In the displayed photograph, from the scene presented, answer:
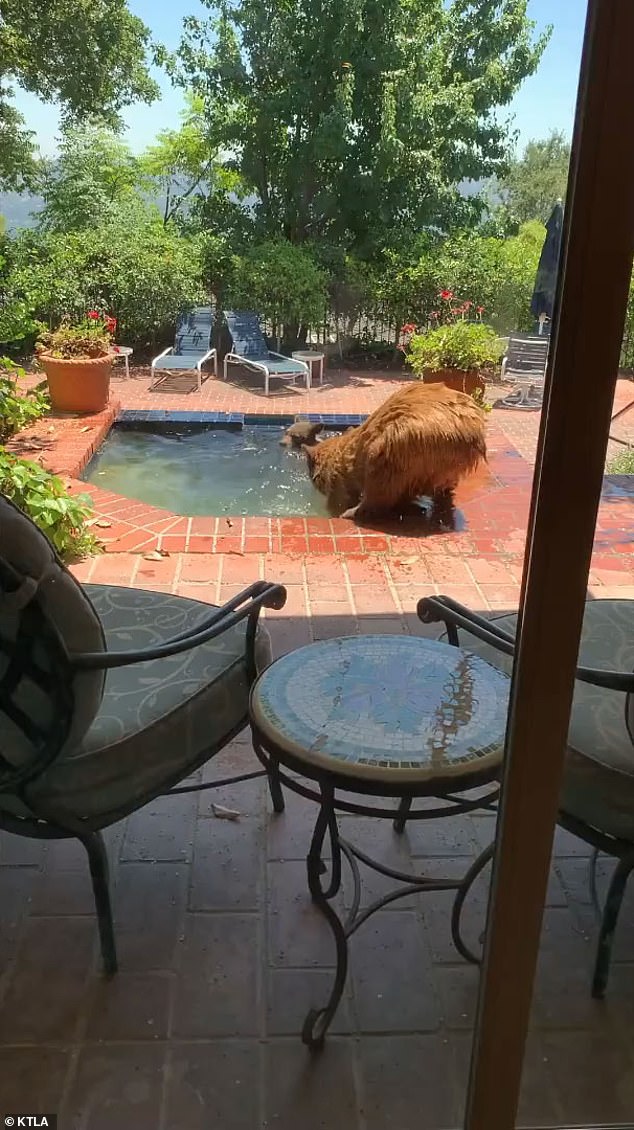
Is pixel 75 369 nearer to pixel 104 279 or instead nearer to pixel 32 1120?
pixel 104 279

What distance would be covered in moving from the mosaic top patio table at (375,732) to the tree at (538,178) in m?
0.59

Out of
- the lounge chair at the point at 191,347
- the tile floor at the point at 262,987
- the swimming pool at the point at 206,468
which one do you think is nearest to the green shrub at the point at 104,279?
the lounge chair at the point at 191,347

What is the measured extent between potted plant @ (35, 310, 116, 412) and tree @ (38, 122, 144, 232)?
646mm

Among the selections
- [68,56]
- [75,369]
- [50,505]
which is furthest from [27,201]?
[75,369]

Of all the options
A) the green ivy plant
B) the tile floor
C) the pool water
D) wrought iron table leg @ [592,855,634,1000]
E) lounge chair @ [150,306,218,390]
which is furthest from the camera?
lounge chair @ [150,306,218,390]

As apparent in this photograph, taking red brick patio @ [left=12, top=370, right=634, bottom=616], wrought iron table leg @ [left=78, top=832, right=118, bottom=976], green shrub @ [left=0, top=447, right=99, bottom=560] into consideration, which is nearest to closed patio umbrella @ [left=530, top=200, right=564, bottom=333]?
wrought iron table leg @ [left=78, top=832, right=118, bottom=976]

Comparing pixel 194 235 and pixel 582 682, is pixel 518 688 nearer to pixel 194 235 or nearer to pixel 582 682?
pixel 582 682

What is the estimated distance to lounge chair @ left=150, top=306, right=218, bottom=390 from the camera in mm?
4676

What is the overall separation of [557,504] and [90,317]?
4598 mm

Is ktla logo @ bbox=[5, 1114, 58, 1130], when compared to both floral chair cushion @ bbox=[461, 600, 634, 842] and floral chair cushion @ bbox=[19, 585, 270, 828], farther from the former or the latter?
floral chair cushion @ bbox=[461, 600, 634, 842]

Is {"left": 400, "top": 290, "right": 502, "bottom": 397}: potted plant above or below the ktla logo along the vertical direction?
above

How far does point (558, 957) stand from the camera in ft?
4.31

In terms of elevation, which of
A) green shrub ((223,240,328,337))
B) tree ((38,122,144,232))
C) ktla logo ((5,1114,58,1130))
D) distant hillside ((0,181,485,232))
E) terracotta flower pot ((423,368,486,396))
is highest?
tree ((38,122,144,232))

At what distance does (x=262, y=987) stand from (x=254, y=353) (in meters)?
4.16
